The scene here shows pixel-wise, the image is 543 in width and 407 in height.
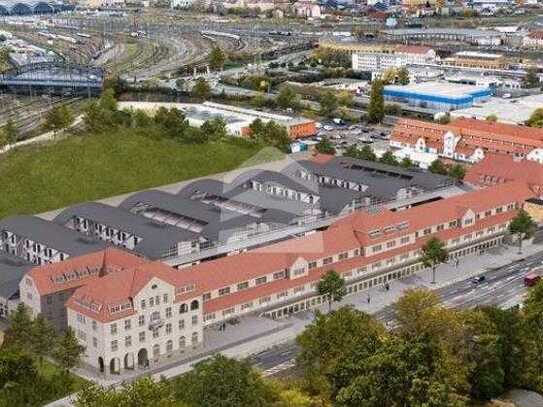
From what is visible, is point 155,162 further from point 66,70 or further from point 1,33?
point 1,33

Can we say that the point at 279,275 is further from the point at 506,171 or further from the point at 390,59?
the point at 390,59

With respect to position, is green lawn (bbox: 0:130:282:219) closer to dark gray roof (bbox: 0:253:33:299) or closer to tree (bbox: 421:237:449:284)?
dark gray roof (bbox: 0:253:33:299)

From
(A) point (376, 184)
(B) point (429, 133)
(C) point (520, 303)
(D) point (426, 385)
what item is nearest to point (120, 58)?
(B) point (429, 133)

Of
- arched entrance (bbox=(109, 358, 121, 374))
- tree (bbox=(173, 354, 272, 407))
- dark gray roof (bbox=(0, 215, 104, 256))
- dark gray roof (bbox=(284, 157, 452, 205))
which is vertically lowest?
arched entrance (bbox=(109, 358, 121, 374))

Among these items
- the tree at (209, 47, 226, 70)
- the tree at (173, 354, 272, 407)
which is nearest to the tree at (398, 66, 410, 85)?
the tree at (209, 47, 226, 70)

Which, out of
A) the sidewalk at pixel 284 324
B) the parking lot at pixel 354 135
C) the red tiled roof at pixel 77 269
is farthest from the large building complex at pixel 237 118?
the red tiled roof at pixel 77 269

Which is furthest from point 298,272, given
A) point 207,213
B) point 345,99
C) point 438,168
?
point 345,99

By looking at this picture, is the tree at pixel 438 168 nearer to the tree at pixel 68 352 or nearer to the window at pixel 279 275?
the window at pixel 279 275
